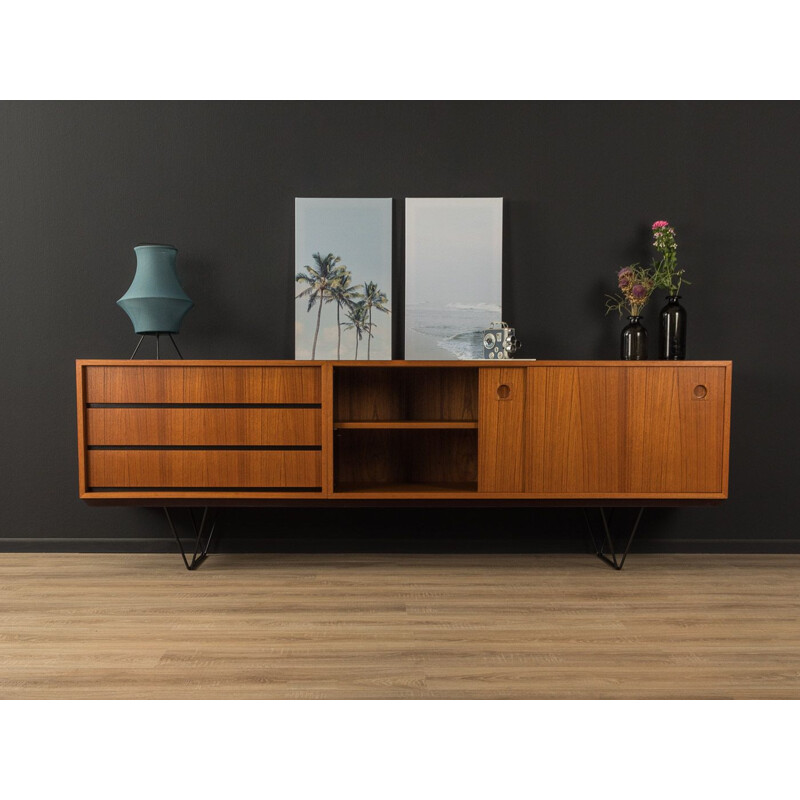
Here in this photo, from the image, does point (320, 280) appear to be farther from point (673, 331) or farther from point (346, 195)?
point (673, 331)

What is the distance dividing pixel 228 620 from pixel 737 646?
1828mm

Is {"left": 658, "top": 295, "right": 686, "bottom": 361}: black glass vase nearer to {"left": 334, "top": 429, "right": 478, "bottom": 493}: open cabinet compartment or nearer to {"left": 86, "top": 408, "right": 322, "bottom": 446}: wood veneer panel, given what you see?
{"left": 334, "top": 429, "right": 478, "bottom": 493}: open cabinet compartment

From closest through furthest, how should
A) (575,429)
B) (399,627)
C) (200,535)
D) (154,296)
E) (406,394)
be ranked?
(399,627) → (575,429) → (154,296) → (200,535) → (406,394)

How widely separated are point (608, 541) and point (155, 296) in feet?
8.27

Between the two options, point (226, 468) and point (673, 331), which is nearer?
point (226, 468)

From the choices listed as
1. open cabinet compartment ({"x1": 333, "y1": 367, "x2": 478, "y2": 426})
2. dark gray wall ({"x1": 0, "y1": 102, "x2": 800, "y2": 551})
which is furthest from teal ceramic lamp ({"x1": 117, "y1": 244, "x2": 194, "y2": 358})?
open cabinet compartment ({"x1": 333, "y1": 367, "x2": 478, "y2": 426})

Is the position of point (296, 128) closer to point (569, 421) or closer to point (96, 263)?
point (96, 263)

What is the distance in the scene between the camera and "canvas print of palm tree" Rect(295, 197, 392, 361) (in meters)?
3.53

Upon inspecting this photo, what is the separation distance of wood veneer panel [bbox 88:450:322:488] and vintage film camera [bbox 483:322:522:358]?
37.7 inches

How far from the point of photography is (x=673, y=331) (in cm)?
338

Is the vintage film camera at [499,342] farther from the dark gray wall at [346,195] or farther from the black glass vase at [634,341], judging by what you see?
the black glass vase at [634,341]

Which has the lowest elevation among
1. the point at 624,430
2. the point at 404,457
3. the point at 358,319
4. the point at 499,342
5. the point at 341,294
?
the point at 404,457

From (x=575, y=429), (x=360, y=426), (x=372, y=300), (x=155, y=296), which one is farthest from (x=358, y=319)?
(x=575, y=429)

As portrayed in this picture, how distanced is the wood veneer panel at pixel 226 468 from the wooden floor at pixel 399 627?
17.6 inches
